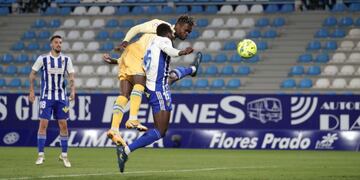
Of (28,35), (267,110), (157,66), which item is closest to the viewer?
(157,66)

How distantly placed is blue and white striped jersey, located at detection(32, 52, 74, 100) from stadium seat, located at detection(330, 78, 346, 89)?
39.8 feet

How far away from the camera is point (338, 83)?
1021 inches

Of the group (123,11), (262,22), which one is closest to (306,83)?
(262,22)

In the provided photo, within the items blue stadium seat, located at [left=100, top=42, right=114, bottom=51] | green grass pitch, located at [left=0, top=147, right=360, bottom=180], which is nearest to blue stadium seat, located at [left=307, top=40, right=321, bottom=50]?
blue stadium seat, located at [left=100, top=42, right=114, bottom=51]

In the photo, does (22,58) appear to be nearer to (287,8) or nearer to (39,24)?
(39,24)

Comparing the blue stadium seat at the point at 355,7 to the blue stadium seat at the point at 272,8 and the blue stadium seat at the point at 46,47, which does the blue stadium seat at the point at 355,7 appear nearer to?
the blue stadium seat at the point at 272,8

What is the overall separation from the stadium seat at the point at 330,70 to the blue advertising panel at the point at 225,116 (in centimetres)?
367

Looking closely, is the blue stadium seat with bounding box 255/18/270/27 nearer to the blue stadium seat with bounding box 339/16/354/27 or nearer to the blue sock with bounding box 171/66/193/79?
the blue stadium seat with bounding box 339/16/354/27

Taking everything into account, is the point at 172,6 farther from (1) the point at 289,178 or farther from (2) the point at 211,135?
(1) the point at 289,178

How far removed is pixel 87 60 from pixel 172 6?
3.40 m

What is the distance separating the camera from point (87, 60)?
2967 centimetres

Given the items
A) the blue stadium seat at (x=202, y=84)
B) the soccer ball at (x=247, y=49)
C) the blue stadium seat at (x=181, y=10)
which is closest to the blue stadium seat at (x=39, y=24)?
the blue stadium seat at (x=181, y=10)

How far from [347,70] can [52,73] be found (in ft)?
42.2

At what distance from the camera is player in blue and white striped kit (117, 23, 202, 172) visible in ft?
39.2
